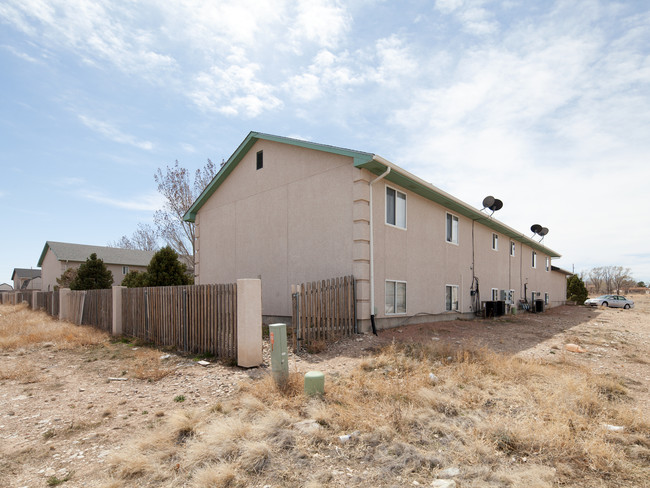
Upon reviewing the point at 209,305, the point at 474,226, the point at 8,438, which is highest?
the point at 474,226

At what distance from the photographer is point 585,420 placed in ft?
14.5

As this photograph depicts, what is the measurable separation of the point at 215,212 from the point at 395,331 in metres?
8.85

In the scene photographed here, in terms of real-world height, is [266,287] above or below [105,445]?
above

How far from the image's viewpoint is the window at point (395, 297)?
37.4ft

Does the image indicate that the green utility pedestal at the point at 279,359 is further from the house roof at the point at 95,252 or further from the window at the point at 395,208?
the house roof at the point at 95,252

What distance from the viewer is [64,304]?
1731 centimetres

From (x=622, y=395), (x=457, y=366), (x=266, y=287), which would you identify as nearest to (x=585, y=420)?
(x=622, y=395)

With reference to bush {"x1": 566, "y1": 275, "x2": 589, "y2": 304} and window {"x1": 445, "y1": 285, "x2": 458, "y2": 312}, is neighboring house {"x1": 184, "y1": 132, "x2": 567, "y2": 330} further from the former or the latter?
bush {"x1": 566, "y1": 275, "x2": 589, "y2": 304}

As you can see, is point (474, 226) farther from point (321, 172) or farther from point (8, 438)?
point (8, 438)

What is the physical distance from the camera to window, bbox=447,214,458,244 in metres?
15.1

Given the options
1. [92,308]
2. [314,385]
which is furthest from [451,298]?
[92,308]

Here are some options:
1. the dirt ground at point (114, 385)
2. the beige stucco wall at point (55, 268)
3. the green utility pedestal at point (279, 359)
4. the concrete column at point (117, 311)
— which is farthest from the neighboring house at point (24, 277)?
the green utility pedestal at point (279, 359)

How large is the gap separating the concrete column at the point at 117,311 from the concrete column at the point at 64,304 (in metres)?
6.11

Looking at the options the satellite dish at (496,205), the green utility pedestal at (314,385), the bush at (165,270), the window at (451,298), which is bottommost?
the green utility pedestal at (314,385)
